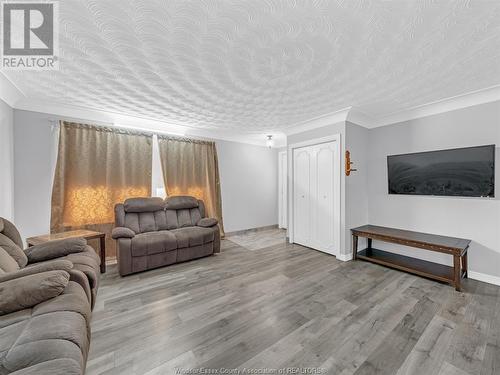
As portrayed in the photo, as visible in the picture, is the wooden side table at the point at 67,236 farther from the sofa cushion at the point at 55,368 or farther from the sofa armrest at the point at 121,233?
the sofa cushion at the point at 55,368

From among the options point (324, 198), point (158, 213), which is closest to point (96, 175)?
point (158, 213)

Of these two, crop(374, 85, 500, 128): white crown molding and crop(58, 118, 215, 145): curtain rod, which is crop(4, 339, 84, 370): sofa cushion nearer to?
crop(58, 118, 215, 145): curtain rod

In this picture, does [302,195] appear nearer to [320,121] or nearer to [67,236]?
[320,121]

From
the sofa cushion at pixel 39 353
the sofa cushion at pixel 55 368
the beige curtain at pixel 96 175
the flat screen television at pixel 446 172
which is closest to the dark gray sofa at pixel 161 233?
the beige curtain at pixel 96 175

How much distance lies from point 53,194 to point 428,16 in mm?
4710

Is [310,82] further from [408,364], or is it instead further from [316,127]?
[408,364]

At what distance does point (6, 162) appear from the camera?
8.58 ft

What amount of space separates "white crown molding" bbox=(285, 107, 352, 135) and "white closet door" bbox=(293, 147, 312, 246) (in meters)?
0.40

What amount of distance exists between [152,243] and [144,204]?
84 cm

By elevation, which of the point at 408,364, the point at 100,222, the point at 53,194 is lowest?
the point at 408,364

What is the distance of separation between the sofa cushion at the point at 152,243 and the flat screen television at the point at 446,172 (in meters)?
3.70

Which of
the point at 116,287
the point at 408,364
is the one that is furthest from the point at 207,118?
the point at 408,364

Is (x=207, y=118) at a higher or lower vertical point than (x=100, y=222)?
higher

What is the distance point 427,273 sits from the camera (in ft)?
8.95
